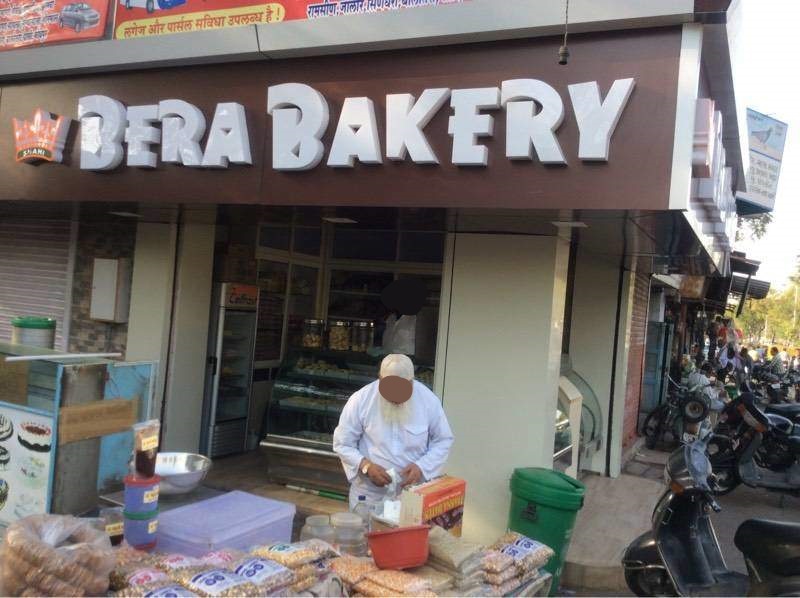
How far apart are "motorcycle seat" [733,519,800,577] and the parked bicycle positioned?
6.70 m

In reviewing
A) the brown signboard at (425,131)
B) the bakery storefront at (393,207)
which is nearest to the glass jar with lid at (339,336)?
the bakery storefront at (393,207)

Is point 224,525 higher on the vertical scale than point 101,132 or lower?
lower

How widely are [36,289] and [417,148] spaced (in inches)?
223

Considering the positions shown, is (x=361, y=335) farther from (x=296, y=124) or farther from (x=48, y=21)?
(x=48, y=21)

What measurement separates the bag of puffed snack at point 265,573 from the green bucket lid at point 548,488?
2849 mm

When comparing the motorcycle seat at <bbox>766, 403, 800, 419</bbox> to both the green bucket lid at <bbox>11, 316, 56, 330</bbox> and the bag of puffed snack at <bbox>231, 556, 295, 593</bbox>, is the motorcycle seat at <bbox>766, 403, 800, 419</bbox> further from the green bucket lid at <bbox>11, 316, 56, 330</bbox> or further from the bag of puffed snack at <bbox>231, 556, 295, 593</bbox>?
the green bucket lid at <bbox>11, 316, 56, 330</bbox>

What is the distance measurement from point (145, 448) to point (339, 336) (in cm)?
498

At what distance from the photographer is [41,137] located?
6.10m

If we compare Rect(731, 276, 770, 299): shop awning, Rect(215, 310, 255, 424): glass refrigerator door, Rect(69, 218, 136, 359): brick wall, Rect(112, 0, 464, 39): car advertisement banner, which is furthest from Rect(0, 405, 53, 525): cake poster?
Rect(731, 276, 770, 299): shop awning

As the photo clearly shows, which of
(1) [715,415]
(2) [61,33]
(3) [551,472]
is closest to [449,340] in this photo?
(3) [551,472]

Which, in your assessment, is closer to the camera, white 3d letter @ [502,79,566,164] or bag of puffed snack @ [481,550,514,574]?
bag of puffed snack @ [481,550,514,574]

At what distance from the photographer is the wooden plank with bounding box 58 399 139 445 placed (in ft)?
12.0

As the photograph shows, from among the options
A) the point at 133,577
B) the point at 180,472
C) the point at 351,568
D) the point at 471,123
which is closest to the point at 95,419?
the point at 180,472

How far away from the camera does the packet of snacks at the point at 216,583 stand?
2.26 m
